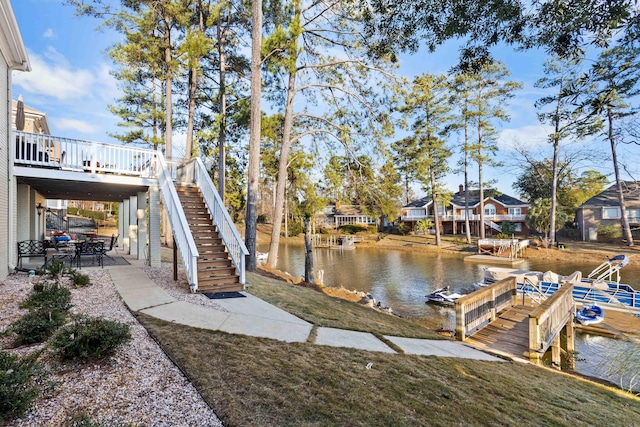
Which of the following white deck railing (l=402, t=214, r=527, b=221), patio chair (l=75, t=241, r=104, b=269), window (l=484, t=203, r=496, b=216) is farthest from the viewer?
window (l=484, t=203, r=496, b=216)

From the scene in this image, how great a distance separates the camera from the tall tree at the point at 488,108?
29844 mm

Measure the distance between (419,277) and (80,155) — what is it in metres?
18.6

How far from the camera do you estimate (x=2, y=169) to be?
720 cm

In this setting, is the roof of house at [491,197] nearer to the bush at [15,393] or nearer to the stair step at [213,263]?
the stair step at [213,263]

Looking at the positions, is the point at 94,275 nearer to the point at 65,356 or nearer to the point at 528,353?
the point at 65,356

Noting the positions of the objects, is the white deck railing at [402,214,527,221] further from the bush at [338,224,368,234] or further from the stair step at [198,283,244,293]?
the stair step at [198,283,244,293]

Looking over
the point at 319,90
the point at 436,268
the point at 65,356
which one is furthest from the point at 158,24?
the point at 436,268

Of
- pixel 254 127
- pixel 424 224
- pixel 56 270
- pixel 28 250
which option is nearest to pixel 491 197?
pixel 424 224

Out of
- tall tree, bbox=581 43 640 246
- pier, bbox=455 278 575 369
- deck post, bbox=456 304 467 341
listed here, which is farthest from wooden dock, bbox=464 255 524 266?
tall tree, bbox=581 43 640 246

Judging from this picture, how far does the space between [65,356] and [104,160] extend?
24.1 ft

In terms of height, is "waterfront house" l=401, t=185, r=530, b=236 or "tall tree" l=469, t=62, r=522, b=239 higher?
"tall tree" l=469, t=62, r=522, b=239

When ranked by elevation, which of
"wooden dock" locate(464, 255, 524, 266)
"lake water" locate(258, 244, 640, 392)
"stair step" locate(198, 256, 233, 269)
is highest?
"stair step" locate(198, 256, 233, 269)

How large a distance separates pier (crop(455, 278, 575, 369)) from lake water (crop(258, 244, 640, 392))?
114 cm

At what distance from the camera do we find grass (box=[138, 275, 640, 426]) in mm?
2879
